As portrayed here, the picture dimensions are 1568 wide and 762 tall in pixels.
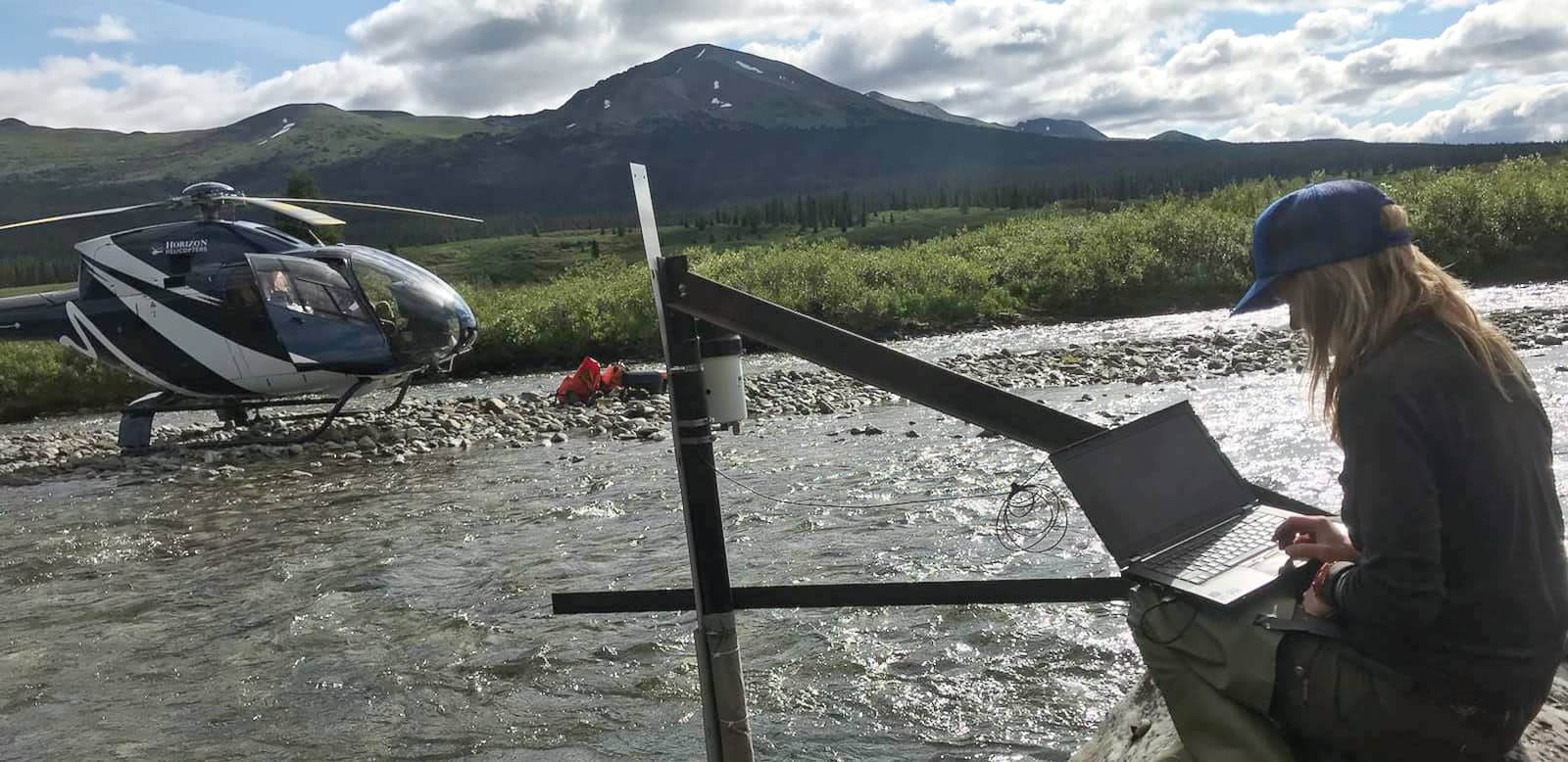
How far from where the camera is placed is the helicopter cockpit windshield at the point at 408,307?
730 inches

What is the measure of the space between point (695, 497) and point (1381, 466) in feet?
10.0

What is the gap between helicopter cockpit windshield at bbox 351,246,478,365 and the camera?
1855cm

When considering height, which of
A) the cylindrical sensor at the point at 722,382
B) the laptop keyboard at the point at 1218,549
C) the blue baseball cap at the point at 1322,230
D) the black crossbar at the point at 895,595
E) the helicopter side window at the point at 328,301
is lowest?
the black crossbar at the point at 895,595

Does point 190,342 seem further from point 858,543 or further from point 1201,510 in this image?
point 1201,510

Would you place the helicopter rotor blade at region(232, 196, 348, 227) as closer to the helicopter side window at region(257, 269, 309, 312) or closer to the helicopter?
the helicopter

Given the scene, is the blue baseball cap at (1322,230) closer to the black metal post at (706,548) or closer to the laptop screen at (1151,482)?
the laptop screen at (1151,482)

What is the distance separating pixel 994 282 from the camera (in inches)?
1604

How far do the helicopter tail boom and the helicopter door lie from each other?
439cm

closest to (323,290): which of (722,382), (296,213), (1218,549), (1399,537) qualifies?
(296,213)

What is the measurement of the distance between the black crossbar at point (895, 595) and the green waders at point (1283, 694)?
1.49 m

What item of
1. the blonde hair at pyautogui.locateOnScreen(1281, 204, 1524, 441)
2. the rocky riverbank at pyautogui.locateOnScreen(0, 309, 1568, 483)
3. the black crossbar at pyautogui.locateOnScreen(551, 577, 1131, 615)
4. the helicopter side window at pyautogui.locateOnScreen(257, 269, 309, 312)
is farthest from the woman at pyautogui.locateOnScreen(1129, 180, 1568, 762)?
the helicopter side window at pyautogui.locateOnScreen(257, 269, 309, 312)

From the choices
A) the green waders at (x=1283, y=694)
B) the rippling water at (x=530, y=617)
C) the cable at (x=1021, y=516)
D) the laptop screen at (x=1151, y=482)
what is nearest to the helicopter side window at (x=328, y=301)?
the rippling water at (x=530, y=617)

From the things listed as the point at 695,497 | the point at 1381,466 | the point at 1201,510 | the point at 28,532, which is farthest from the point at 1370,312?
the point at 28,532

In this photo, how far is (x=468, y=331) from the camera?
763 inches
